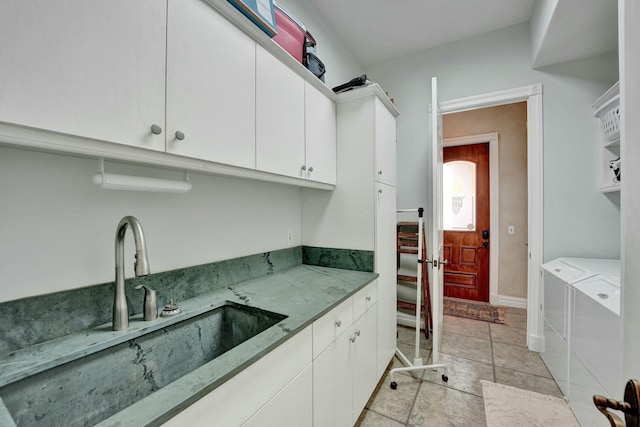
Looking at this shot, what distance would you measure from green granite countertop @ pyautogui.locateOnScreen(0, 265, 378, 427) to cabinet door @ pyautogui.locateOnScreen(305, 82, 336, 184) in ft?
2.31

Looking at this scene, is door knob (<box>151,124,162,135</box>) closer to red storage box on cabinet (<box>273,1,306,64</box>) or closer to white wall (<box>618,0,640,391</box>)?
red storage box on cabinet (<box>273,1,306,64</box>)

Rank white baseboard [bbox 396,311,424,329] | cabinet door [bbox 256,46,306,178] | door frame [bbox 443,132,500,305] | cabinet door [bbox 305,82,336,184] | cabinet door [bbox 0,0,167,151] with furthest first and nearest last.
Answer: door frame [bbox 443,132,500,305] < white baseboard [bbox 396,311,424,329] < cabinet door [bbox 305,82,336,184] < cabinet door [bbox 256,46,306,178] < cabinet door [bbox 0,0,167,151]

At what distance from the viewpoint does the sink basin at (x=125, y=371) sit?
0.71 metres

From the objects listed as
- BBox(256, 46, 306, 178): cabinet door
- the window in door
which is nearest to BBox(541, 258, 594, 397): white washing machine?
the window in door

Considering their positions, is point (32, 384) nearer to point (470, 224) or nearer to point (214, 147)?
point (214, 147)

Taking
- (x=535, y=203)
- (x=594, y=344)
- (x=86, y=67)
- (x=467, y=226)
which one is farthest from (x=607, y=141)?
(x=86, y=67)

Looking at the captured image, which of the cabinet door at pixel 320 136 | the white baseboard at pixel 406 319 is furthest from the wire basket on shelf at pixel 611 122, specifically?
the white baseboard at pixel 406 319

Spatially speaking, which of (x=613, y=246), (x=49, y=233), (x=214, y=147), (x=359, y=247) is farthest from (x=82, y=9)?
(x=613, y=246)

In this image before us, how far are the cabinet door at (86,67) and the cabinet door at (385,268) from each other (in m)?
1.40

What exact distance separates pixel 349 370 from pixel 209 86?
1.56 meters

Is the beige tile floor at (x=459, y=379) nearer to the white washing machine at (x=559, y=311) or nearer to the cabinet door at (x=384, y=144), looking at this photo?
the white washing machine at (x=559, y=311)

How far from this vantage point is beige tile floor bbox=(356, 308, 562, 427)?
1665 mm

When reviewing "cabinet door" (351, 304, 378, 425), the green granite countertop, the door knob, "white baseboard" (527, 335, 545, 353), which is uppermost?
the door knob

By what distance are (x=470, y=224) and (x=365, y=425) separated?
10.0 ft
